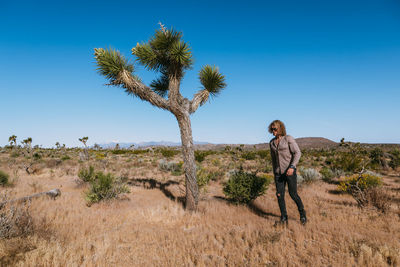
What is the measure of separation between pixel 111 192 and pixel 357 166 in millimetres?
13775

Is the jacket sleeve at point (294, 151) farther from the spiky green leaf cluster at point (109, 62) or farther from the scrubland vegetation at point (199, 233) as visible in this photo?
the spiky green leaf cluster at point (109, 62)

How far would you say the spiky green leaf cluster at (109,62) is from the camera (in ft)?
17.6

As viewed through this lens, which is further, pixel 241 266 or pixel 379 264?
pixel 241 266

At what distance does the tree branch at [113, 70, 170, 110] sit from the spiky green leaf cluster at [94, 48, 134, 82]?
0.18 meters

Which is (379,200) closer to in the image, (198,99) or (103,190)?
(198,99)

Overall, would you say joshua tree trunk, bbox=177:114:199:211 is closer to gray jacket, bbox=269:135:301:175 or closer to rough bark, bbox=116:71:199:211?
rough bark, bbox=116:71:199:211

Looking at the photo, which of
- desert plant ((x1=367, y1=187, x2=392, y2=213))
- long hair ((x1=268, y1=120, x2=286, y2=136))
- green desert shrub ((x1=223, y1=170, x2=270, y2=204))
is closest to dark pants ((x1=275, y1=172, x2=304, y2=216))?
long hair ((x1=268, y1=120, x2=286, y2=136))

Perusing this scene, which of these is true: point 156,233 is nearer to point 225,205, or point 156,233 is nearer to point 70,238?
point 70,238

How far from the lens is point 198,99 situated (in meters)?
6.01

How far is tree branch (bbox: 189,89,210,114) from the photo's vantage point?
5805mm

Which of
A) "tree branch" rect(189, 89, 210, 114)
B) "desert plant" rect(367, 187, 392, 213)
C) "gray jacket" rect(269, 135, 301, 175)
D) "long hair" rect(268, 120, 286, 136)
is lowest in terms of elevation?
"desert plant" rect(367, 187, 392, 213)

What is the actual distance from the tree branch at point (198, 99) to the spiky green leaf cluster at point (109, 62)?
2.28 meters

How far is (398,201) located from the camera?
5680 millimetres

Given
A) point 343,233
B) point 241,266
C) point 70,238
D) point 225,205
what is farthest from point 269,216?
point 70,238
